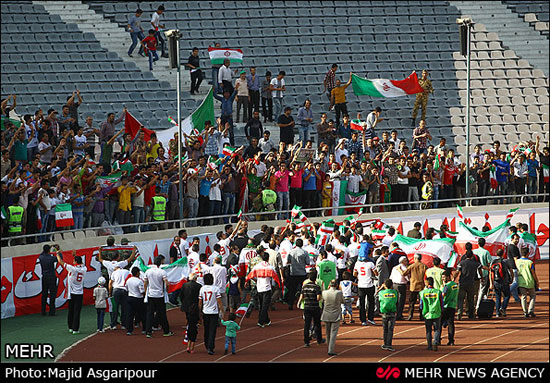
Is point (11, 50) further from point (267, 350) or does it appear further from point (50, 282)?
point (267, 350)

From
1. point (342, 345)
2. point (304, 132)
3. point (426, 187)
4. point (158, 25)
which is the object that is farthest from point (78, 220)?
point (158, 25)

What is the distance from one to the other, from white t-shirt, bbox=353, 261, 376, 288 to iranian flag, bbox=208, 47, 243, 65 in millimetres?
11577

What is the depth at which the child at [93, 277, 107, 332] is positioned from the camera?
18875 mm

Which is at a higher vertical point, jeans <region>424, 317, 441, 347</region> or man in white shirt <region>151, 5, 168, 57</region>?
man in white shirt <region>151, 5, 168, 57</region>

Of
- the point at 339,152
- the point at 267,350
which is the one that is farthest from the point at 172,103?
the point at 267,350

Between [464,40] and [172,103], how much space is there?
9836mm

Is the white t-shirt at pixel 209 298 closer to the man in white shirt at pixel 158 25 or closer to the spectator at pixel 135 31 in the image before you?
the spectator at pixel 135 31

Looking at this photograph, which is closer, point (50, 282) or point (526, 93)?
point (50, 282)

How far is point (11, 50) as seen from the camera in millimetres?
32844

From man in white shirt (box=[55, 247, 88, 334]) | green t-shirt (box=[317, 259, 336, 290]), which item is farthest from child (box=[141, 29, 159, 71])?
green t-shirt (box=[317, 259, 336, 290])

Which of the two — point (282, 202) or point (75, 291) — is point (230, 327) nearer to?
point (75, 291)

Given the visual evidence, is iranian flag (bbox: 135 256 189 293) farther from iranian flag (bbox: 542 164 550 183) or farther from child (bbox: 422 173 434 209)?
iranian flag (bbox: 542 164 550 183)

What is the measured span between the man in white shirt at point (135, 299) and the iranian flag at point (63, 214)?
310 centimetres

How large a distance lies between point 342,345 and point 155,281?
138 inches
